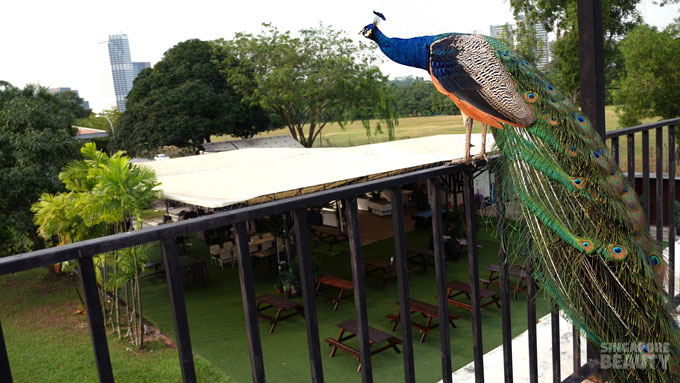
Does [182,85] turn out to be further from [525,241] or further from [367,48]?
[525,241]

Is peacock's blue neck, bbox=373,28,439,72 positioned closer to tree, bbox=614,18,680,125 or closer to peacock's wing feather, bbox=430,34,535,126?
peacock's wing feather, bbox=430,34,535,126

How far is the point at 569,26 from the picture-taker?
15.3 metres

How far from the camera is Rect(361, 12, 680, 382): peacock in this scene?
1.60 m

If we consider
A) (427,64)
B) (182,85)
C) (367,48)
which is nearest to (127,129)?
(182,85)

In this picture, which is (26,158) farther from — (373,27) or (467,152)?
(467,152)

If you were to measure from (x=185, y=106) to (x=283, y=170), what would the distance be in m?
15.5

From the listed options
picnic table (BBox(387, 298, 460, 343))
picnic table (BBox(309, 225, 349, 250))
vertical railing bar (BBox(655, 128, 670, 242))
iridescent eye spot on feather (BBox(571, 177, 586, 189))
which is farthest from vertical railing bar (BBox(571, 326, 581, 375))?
picnic table (BBox(309, 225, 349, 250))

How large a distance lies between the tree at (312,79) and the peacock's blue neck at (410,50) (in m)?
19.1

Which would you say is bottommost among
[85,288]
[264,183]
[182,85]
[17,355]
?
[17,355]

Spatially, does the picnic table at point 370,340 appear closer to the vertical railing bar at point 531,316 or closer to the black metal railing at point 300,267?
the vertical railing bar at point 531,316

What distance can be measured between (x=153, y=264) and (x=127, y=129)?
16.0 meters

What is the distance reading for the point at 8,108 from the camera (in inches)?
428

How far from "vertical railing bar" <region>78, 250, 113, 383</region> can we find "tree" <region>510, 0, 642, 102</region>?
15.6 metres

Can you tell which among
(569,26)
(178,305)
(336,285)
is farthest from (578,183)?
(569,26)
